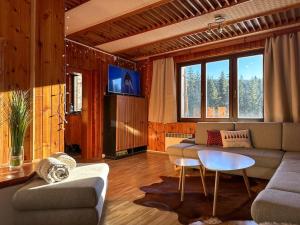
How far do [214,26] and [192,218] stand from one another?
120 inches

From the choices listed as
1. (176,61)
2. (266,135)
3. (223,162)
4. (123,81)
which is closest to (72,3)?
(123,81)

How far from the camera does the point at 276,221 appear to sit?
4.89 feet

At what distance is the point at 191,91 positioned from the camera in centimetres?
537

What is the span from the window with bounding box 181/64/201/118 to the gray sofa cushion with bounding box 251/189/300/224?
3.60m

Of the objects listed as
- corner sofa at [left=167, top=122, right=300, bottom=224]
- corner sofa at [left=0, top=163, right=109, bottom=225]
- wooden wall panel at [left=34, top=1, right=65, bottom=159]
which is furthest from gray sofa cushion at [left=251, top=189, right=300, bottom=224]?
wooden wall panel at [left=34, top=1, right=65, bottom=159]

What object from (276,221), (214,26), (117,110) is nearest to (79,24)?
(117,110)

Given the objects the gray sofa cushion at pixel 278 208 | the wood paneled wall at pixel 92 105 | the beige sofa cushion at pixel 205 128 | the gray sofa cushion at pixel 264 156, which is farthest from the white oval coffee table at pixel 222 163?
the wood paneled wall at pixel 92 105

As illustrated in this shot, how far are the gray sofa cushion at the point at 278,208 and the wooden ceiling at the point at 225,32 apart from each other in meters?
2.88

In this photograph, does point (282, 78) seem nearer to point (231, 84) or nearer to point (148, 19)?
point (231, 84)

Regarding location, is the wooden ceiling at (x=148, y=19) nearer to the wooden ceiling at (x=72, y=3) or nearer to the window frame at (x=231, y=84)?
the wooden ceiling at (x=72, y=3)

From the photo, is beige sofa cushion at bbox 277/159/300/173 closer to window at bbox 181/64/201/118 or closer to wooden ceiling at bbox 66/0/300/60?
wooden ceiling at bbox 66/0/300/60

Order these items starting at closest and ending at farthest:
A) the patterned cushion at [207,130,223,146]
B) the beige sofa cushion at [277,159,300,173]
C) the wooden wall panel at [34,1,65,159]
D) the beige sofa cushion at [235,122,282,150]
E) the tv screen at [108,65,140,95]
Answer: the beige sofa cushion at [277,159,300,173] → the wooden wall panel at [34,1,65,159] → the beige sofa cushion at [235,122,282,150] → the patterned cushion at [207,130,223,146] → the tv screen at [108,65,140,95]

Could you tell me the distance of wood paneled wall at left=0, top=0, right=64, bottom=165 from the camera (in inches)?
88.7

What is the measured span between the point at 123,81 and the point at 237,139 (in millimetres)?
2975
